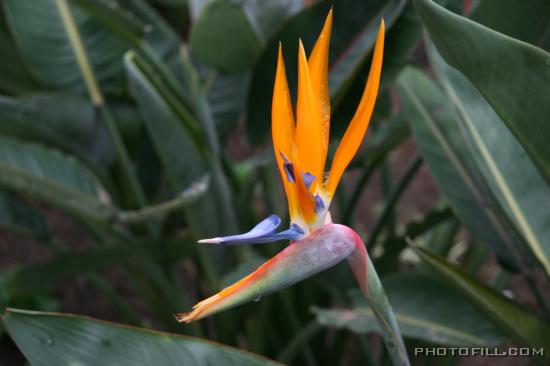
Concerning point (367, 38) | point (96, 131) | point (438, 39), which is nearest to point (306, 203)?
point (438, 39)

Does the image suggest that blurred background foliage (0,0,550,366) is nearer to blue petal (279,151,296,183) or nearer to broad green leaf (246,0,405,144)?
broad green leaf (246,0,405,144)

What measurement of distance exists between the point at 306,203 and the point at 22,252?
1.76 meters

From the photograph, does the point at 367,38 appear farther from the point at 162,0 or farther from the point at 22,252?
the point at 22,252

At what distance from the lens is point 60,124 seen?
1179 mm

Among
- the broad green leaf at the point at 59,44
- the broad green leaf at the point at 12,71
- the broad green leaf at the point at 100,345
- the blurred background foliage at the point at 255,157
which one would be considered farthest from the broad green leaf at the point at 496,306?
the broad green leaf at the point at 12,71

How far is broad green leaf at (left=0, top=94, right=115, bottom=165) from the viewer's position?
1113mm

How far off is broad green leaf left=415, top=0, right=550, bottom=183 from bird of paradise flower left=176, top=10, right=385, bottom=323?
0.09 meters

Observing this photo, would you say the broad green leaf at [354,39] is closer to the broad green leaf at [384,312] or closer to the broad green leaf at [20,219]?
the broad green leaf at [384,312]

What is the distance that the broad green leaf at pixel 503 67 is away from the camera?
1.71ft

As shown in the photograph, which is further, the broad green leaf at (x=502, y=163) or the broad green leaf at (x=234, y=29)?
the broad green leaf at (x=234, y=29)

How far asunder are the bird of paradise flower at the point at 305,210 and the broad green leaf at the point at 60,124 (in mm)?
744

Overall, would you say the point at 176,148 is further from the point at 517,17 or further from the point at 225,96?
the point at 517,17

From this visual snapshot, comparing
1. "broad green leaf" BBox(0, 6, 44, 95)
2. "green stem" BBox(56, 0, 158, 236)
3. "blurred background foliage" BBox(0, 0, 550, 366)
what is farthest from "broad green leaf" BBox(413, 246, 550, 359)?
"broad green leaf" BBox(0, 6, 44, 95)

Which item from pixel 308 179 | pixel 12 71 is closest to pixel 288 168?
pixel 308 179
